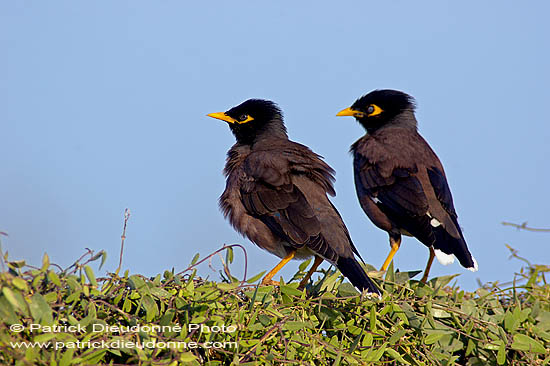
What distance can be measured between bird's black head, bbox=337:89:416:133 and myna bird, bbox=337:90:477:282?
18 cm

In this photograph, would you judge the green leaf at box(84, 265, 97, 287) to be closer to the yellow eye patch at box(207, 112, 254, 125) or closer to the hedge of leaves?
the hedge of leaves

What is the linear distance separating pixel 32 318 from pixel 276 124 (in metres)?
3.78

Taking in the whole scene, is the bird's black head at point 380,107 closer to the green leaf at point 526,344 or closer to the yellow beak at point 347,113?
the yellow beak at point 347,113

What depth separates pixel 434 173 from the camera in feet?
17.0

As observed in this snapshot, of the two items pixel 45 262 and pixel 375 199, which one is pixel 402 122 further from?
pixel 45 262

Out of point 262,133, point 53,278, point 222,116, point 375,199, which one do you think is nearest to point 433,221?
point 375,199

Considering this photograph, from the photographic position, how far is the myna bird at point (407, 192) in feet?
15.8

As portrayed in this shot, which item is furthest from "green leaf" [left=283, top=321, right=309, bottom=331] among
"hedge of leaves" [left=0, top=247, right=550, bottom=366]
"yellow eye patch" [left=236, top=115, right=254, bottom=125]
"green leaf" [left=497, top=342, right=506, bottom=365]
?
"yellow eye patch" [left=236, top=115, right=254, bottom=125]

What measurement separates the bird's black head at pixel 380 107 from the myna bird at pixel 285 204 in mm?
1028

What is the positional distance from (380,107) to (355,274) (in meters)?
2.73

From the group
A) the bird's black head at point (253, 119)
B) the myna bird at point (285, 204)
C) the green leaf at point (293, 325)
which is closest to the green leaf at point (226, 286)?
the green leaf at point (293, 325)

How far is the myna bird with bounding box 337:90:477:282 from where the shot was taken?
15.8 ft

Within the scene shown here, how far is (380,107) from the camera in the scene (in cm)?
605

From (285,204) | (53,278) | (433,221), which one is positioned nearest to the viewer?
(53,278)
